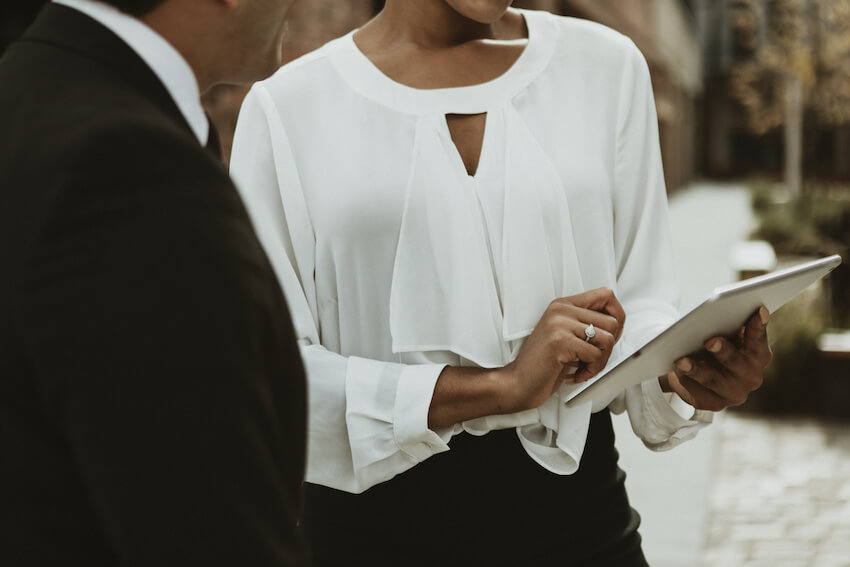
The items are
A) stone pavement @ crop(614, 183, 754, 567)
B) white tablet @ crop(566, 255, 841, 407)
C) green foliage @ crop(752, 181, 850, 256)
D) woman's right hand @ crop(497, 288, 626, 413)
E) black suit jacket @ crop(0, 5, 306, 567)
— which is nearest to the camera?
black suit jacket @ crop(0, 5, 306, 567)

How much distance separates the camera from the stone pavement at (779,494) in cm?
511

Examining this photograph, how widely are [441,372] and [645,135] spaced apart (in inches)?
21.0

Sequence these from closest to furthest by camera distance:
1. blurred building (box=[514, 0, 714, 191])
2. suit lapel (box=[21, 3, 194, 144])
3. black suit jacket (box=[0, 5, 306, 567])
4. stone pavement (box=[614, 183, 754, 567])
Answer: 1. black suit jacket (box=[0, 5, 306, 567])
2. suit lapel (box=[21, 3, 194, 144])
3. stone pavement (box=[614, 183, 754, 567])
4. blurred building (box=[514, 0, 714, 191])

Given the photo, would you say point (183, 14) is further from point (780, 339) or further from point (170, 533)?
point (780, 339)

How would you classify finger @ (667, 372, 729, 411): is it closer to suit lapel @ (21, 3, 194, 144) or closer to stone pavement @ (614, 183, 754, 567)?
suit lapel @ (21, 3, 194, 144)

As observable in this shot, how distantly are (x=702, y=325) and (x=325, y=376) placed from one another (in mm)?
568

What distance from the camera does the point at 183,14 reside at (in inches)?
38.7

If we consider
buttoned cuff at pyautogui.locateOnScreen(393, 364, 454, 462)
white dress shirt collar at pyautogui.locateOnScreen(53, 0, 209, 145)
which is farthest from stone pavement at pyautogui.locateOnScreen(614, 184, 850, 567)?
white dress shirt collar at pyautogui.locateOnScreen(53, 0, 209, 145)

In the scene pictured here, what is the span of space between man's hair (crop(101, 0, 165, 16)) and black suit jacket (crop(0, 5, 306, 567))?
0.33ft

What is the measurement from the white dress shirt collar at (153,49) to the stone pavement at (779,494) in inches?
174

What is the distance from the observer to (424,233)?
1686 mm

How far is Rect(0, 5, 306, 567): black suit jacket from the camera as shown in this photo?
808 mm

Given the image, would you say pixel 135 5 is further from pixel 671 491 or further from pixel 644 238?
pixel 671 491

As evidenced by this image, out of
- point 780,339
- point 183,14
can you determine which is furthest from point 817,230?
point 183,14
